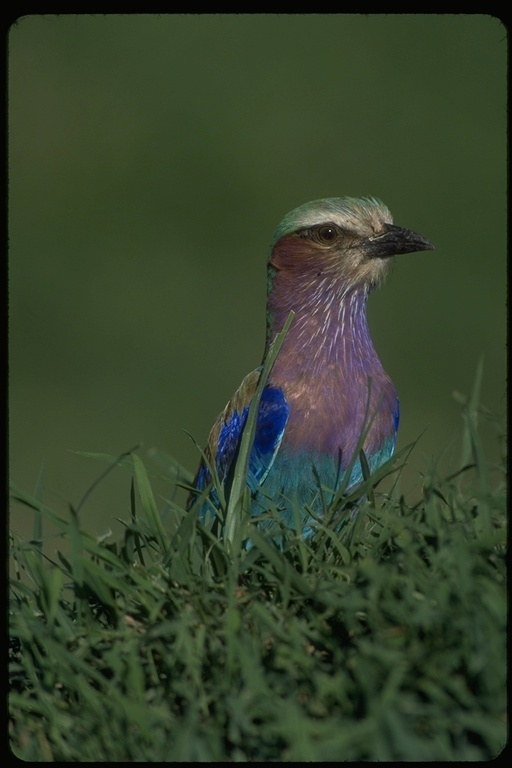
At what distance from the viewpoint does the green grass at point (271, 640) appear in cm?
172

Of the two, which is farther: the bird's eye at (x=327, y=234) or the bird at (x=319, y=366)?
the bird's eye at (x=327, y=234)

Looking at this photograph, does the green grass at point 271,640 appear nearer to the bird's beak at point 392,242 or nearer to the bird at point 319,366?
the bird at point 319,366

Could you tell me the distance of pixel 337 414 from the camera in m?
3.65

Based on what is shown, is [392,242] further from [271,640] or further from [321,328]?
[271,640]

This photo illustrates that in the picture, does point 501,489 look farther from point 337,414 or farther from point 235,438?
point 235,438

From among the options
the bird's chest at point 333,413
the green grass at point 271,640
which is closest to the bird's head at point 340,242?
the bird's chest at point 333,413

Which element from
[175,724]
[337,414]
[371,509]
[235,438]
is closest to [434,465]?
[371,509]

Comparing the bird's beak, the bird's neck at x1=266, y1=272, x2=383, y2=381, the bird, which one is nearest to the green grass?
the bird

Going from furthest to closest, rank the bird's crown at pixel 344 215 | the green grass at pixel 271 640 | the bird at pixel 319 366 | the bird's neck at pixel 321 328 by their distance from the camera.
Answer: the bird's crown at pixel 344 215 → the bird's neck at pixel 321 328 → the bird at pixel 319 366 → the green grass at pixel 271 640

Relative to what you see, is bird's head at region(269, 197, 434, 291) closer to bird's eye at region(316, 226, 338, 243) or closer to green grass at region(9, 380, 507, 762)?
bird's eye at region(316, 226, 338, 243)

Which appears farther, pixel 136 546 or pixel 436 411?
pixel 436 411

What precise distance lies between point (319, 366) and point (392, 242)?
58cm

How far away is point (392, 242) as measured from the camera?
4.00m

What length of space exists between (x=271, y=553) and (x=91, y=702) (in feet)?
1.50
